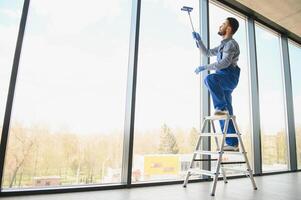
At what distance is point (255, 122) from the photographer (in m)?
3.28

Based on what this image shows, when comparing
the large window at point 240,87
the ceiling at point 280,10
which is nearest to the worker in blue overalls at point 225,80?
the large window at point 240,87

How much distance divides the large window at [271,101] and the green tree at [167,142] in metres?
1.62

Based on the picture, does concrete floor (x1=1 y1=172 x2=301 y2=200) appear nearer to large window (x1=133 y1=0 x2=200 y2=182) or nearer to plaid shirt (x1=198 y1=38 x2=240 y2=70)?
large window (x1=133 y1=0 x2=200 y2=182)

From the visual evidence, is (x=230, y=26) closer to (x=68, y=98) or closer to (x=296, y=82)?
(x=68, y=98)

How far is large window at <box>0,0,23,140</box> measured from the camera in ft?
5.92

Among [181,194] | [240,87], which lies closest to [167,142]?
[181,194]

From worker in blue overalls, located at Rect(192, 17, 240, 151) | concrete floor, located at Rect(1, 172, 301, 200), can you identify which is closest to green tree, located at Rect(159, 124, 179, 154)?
concrete floor, located at Rect(1, 172, 301, 200)

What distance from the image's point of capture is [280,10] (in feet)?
10.9

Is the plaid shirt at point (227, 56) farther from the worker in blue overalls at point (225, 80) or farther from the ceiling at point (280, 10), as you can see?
the ceiling at point (280, 10)

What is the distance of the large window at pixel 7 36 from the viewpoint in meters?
1.80

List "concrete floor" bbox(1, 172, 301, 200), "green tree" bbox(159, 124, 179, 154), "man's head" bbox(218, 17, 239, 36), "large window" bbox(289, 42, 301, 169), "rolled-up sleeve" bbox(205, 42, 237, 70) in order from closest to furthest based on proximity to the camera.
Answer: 1. "concrete floor" bbox(1, 172, 301, 200)
2. "rolled-up sleeve" bbox(205, 42, 237, 70)
3. "man's head" bbox(218, 17, 239, 36)
4. "green tree" bbox(159, 124, 179, 154)
5. "large window" bbox(289, 42, 301, 169)

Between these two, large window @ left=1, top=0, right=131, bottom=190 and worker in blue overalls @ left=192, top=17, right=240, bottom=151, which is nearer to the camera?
large window @ left=1, top=0, right=131, bottom=190

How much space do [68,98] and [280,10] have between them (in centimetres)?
328

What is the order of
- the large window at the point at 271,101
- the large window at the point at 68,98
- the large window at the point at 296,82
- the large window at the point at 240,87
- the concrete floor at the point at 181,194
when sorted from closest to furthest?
1. the concrete floor at the point at 181,194
2. the large window at the point at 68,98
3. the large window at the point at 240,87
4. the large window at the point at 271,101
5. the large window at the point at 296,82
